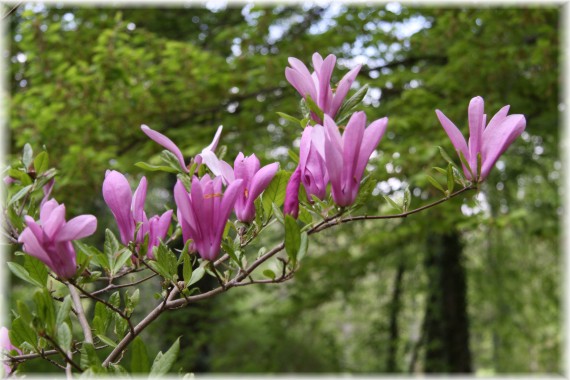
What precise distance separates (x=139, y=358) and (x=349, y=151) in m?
0.31

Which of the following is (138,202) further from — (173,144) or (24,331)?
(24,331)

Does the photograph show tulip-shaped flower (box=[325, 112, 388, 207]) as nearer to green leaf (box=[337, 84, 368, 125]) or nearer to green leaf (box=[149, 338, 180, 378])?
green leaf (box=[337, 84, 368, 125])

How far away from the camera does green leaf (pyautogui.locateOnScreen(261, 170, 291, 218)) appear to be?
0.76m

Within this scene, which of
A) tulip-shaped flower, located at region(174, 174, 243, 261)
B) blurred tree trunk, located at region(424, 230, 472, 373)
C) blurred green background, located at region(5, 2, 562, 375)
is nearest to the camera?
tulip-shaped flower, located at region(174, 174, 243, 261)

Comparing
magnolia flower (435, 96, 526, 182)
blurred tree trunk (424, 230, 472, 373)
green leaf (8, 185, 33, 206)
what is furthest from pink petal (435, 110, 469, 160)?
blurred tree trunk (424, 230, 472, 373)

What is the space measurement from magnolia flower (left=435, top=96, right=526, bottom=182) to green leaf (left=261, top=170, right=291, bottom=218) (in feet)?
0.68

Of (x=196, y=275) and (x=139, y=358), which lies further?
(x=196, y=275)

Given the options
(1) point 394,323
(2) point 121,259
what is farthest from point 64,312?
(1) point 394,323

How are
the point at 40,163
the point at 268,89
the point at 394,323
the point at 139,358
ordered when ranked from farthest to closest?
the point at 394,323 < the point at 268,89 < the point at 40,163 < the point at 139,358

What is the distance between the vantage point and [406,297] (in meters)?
7.71

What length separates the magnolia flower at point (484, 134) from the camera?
26.9 inches

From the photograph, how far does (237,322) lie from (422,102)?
4.54 m

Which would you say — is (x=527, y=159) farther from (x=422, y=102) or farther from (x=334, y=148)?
Result: (x=334, y=148)

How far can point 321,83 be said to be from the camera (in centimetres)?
74
